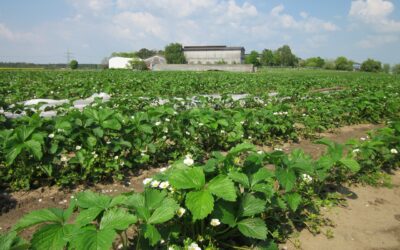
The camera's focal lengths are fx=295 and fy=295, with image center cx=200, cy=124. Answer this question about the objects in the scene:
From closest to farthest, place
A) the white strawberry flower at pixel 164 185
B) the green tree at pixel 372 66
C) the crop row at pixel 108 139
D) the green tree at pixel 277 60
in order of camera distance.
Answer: the white strawberry flower at pixel 164 185, the crop row at pixel 108 139, the green tree at pixel 372 66, the green tree at pixel 277 60

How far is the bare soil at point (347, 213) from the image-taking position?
7.63ft

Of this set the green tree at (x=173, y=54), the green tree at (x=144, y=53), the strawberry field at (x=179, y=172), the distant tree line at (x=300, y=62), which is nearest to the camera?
the strawberry field at (x=179, y=172)

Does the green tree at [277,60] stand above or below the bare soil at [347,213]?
above

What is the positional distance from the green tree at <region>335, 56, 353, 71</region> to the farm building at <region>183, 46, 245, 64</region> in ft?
87.5

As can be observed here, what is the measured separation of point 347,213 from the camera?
109 inches

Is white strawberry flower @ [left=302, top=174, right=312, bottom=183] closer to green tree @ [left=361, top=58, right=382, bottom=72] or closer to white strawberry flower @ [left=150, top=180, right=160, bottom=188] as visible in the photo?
white strawberry flower @ [left=150, top=180, right=160, bottom=188]

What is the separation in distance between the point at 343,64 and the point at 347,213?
294 ft

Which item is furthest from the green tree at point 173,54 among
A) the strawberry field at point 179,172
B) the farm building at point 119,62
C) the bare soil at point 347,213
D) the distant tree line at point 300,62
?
the bare soil at point 347,213

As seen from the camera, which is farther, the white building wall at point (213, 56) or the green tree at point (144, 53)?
the green tree at point (144, 53)

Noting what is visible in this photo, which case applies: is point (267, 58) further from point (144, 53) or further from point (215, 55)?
point (144, 53)

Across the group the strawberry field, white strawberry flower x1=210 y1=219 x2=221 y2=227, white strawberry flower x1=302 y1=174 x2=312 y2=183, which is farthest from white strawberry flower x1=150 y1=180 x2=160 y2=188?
white strawberry flower x1=302 y1=174 x2=312 y2=183

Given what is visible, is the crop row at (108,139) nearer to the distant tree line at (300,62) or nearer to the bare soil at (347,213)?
the bare soil at (347,213)

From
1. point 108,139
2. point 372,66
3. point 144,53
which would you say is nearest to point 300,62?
point 372,66

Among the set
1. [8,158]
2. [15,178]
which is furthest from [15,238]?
[15,178]
